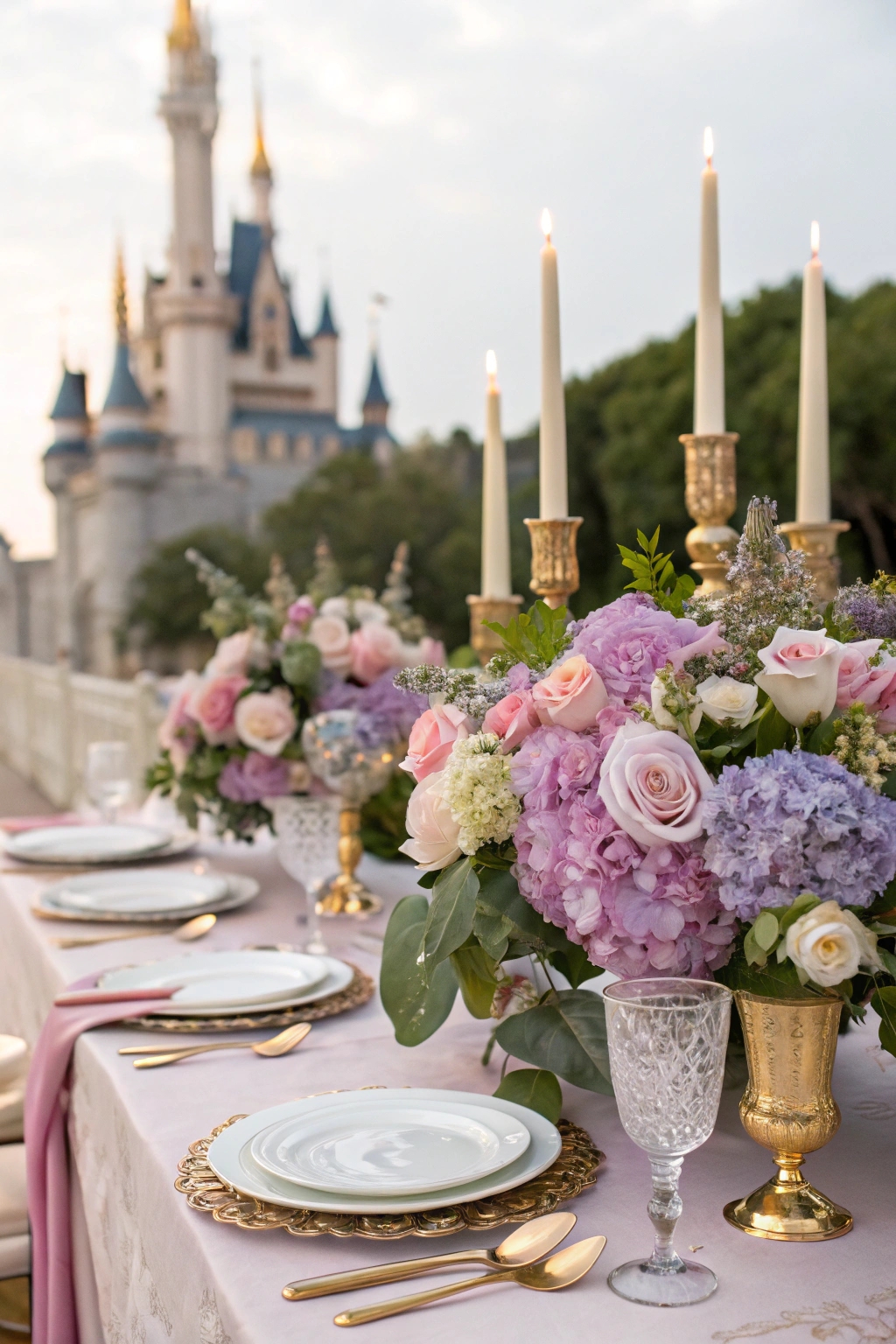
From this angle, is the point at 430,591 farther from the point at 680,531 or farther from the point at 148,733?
the point at 148,733

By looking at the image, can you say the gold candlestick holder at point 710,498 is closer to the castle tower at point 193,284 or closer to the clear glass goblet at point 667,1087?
the clear glass goblet at point 667,1087

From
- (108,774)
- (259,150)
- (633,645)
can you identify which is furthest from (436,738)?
(259,150)

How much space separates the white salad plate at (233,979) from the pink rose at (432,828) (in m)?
0.52

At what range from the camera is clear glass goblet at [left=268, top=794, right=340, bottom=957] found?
1928 mm

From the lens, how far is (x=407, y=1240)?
0.97 meters

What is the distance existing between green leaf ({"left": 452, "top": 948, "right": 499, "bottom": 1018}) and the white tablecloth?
144 mm

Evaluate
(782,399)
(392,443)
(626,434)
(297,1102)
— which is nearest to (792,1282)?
(297,1102)

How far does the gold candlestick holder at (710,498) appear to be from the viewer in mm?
1726

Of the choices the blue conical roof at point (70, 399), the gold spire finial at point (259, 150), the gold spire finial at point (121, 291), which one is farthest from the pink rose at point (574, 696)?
the gold spire finial at point (259, 150)

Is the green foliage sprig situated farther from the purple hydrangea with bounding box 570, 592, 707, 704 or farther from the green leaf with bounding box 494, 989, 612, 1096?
the green leaf with bounding box 494, 989, 612, 1096

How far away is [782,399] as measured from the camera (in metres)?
19.3

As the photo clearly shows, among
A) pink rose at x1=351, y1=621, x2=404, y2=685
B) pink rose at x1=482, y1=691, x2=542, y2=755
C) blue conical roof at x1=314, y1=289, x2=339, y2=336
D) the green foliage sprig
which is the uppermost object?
blue conical roof at x1=314, y1=289, x2=339, y2=336

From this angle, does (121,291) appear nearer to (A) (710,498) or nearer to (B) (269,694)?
(B) (269,694)

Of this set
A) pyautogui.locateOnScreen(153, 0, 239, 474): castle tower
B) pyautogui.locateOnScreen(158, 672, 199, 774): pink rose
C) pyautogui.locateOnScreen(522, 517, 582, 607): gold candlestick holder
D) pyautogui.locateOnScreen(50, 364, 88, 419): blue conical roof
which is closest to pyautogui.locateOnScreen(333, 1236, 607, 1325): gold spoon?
pyautogui.locateOnScreen(522, 517, 582, 607): gold candlestick holder
